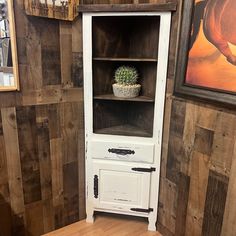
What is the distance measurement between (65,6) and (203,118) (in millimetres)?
1165

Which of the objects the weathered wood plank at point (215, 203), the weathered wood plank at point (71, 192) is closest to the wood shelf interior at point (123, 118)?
the weathered wood plank at point (71, 192)

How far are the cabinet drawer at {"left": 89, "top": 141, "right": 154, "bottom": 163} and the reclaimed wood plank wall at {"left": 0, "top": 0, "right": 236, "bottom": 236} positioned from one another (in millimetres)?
120

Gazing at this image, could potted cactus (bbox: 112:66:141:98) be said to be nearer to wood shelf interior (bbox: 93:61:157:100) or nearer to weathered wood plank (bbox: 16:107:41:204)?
wood shelf interior (bbox: 93:61:157:100)

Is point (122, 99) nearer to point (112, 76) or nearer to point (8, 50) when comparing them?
point (112, 76)

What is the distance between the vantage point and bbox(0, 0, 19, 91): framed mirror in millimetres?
1460

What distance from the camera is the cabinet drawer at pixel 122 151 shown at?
1.82m

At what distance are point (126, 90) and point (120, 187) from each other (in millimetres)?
792

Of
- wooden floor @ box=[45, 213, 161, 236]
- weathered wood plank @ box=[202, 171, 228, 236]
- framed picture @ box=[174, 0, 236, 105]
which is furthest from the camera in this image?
wooden floor @ box=[45, 213, 161, 236]

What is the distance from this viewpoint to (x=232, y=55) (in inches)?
48.8

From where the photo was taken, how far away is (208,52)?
53.5 inches

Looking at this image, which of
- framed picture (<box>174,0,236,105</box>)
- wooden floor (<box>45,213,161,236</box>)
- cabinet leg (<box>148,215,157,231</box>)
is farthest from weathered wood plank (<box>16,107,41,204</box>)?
framed picture (<box>174,0,236,105</box>)

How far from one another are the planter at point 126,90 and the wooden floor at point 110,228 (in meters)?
1.13

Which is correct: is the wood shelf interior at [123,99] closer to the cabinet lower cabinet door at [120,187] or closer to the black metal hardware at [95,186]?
the cabinet lower cabinet door at [120,187]

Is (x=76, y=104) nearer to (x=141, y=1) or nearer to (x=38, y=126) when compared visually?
(x=38, y=126)
